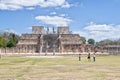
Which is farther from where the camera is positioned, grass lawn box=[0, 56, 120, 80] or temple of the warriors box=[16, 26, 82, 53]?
temple of the warriors box=[16, 26, 82, 53]

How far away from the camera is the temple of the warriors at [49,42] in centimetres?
11631

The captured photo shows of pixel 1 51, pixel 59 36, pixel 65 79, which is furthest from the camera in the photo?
pixel 59 36

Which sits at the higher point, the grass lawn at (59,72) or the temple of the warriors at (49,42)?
the temple of the warriors at (49,42)

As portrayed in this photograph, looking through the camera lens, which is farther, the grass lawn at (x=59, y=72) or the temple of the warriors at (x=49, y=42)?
the temple of the warriors at (x=49, y=42)

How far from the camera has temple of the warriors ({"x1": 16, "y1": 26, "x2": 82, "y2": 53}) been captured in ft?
382

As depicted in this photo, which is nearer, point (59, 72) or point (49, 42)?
point (59, 72)

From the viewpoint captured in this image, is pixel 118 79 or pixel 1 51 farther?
pixel 1 51

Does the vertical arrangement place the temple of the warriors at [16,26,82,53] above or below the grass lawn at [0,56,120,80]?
above

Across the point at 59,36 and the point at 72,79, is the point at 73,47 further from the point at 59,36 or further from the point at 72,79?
the point at 72,79

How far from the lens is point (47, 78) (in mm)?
19375

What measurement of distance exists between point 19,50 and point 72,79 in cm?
9410

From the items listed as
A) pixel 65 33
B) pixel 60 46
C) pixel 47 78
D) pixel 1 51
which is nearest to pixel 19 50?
pixel 1 51

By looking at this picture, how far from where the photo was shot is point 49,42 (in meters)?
121

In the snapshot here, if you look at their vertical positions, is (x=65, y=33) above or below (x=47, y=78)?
above
